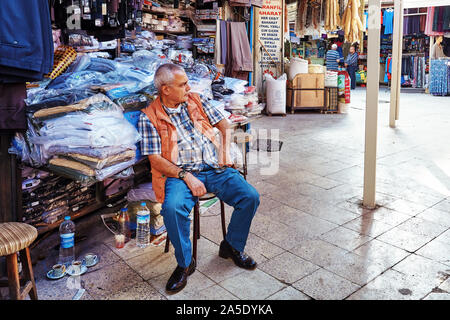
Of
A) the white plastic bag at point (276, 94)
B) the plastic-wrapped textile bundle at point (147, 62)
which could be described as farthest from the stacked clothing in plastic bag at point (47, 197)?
the white plastic bag at point (276, 94)

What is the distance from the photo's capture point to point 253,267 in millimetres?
2650

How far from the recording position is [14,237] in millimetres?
1972

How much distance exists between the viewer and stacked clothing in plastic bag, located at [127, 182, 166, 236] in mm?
3209

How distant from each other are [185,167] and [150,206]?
25.1 inches

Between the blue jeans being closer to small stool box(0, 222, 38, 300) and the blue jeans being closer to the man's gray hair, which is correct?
the man's gray hair

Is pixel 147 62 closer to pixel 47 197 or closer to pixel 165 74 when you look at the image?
pixel 165 74

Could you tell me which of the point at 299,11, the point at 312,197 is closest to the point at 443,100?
the point at 299,11

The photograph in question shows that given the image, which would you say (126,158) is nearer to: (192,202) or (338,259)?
(192,202)

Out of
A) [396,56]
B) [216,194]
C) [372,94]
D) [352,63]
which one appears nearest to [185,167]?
[216,194]

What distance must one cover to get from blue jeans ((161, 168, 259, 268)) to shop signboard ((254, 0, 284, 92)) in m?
6.63

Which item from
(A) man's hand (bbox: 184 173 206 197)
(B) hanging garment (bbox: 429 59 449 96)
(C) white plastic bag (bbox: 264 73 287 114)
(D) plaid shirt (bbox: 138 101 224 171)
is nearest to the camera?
(A) man's hand (bbox: 184 173 206 197)

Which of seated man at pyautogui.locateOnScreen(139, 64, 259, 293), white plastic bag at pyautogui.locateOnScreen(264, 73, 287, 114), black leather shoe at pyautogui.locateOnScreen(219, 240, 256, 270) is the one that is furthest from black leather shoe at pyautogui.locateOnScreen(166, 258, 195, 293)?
white plastic bag at pyautogui.locateOnScreen(264, 73, 287, 114)

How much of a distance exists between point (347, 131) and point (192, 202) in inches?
202

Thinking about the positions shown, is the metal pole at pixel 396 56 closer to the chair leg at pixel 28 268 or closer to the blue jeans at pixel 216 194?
the blue jeans at pixel 216 194
